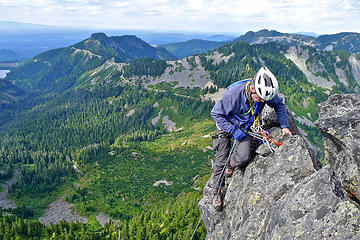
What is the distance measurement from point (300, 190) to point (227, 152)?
5140 mm

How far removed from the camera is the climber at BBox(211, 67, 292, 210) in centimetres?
1151

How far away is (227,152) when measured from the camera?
47.5ft

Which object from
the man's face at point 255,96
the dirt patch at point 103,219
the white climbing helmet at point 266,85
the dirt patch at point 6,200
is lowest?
the dirt patch at point 6,200

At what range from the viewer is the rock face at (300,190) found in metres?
8.74

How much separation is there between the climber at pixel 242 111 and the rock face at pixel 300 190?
1.26m

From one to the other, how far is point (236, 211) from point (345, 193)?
6.35 metres

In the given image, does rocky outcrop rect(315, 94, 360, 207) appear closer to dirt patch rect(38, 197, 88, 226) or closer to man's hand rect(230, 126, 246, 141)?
man's hand rect(230, 126, 246, 141)

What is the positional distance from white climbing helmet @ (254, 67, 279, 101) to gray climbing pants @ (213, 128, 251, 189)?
10.5ft

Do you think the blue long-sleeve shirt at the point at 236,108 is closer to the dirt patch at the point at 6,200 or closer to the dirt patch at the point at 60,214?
the dirt patch at the point at 60,214

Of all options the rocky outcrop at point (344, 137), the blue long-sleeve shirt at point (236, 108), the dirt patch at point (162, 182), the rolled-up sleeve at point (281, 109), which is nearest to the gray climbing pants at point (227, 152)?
the blue long-sleeve shirt at point (236, 108)

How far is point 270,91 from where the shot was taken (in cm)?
1128

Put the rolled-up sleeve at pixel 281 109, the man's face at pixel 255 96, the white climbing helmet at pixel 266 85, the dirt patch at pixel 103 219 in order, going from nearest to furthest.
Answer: the white climbing helmet at pixel 266 85
the man's face at pixel 255 96
the rolled-up sleeve at pixel 281 109
the dirt patch at pixel 103 219

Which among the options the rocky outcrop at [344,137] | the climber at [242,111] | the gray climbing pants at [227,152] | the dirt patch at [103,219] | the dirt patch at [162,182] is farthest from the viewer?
the dirt patch at [162,182]

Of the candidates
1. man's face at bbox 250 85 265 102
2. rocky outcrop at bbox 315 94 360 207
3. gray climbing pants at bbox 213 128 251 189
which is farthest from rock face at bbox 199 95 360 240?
man's face at bbox 250 85 265 102
